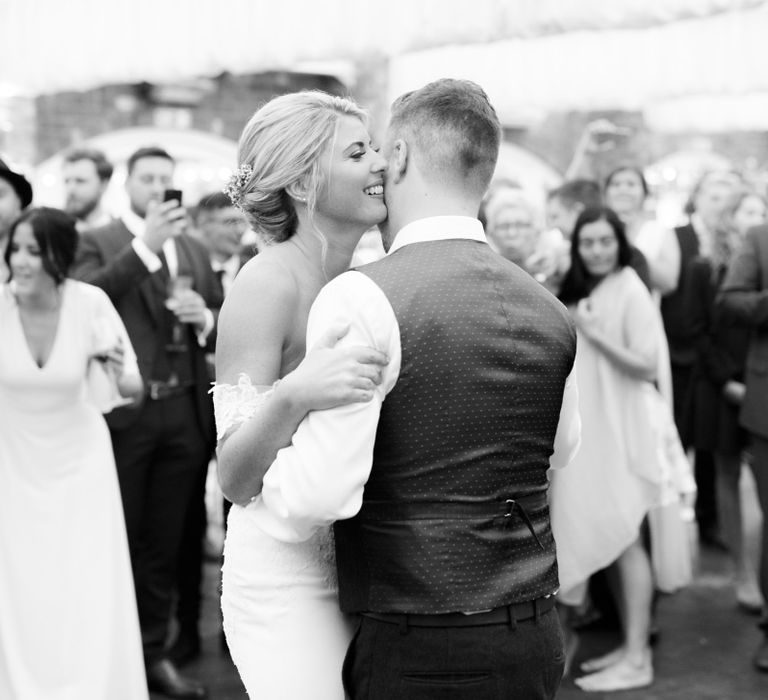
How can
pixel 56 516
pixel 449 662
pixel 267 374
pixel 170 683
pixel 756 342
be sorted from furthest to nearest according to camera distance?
pixel 756 342, pixel 170 683, pixel 56 516, pixel 267 374, pixel 449 662

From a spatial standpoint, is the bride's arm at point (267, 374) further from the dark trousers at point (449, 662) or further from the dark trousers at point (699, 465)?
the dark trousers at point (699, 465)

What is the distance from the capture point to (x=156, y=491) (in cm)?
449

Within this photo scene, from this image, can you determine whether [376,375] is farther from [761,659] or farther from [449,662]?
[761,659]

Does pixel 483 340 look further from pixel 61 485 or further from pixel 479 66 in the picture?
pixel 479 66

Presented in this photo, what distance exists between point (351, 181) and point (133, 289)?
237 cm

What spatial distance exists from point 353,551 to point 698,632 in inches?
134

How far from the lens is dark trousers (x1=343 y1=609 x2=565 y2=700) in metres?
1.94

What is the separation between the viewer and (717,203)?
22.0 feet

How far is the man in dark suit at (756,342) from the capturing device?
4.64 m

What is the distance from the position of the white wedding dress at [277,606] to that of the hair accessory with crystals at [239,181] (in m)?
0.43

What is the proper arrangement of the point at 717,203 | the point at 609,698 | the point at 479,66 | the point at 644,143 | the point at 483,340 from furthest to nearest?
the point at 644,143 → the point at 479,66 → the point at 717,203 → the point at 609,698 → the point at 483,340

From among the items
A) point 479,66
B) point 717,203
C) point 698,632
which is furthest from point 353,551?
point 479,66

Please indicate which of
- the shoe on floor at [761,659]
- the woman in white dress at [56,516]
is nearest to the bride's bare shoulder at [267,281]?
the woman in white dress at [56,516]

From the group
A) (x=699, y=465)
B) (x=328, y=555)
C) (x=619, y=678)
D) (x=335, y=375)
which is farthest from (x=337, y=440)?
(x=699, y=465)
